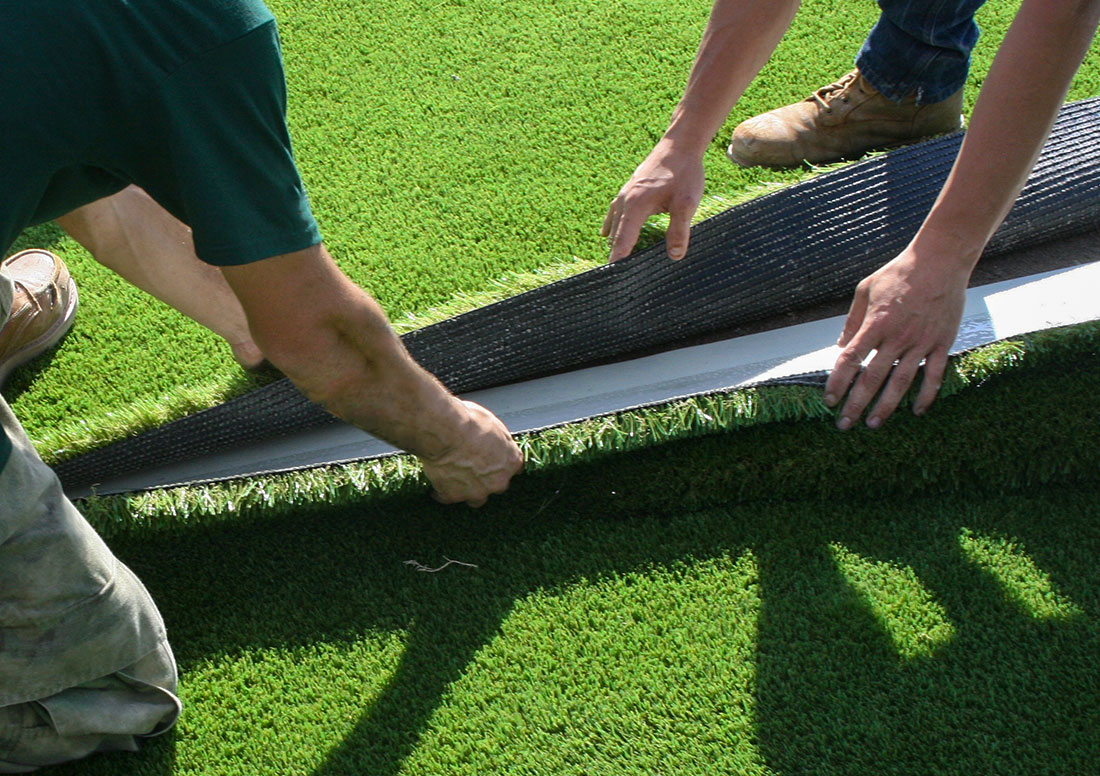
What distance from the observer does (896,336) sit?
1.88 m

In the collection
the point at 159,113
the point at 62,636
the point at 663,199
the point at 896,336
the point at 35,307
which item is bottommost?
the point at 62,636

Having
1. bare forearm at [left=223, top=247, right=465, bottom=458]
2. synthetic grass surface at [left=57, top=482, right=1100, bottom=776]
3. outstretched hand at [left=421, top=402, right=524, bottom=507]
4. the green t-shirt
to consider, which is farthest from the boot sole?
the green t-shirt

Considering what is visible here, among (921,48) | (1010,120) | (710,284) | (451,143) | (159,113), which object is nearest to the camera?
(159,113)

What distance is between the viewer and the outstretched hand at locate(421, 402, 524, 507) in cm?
180

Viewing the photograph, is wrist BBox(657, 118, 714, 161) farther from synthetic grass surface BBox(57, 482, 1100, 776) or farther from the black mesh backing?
synthetic grass surface BBox(57, 482, 1100, 776)

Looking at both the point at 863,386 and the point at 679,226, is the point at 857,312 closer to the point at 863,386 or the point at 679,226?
the point at 863,386

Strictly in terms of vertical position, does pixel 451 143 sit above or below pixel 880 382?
above

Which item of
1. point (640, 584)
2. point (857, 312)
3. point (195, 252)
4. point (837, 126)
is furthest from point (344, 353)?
point (837, 126)

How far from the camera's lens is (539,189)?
2.82 metres

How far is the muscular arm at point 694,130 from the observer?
2176 mm

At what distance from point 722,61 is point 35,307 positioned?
185 centimetres

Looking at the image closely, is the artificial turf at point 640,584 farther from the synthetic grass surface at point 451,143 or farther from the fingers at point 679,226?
the fingers at point 679,226

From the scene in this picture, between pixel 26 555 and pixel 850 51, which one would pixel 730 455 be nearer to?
pixel 26 555

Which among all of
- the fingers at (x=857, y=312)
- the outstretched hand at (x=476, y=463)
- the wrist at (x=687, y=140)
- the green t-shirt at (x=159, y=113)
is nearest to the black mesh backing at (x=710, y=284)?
the wrist at (x=687, y=140)
